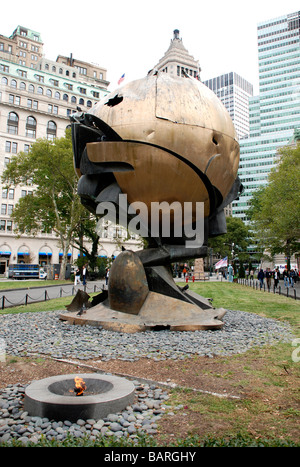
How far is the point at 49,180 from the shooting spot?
34156 mm

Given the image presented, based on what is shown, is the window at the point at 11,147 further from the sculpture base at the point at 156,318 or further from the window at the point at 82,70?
the sculpture base at the point at 156,318

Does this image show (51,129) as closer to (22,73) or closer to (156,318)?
(22,73)

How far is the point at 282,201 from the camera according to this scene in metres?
29.7

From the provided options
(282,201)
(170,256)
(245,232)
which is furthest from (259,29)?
(170,256)

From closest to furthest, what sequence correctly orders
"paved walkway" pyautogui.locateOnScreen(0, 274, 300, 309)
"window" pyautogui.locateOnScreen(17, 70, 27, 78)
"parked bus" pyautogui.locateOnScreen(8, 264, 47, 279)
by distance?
"paved walkway" pyautogui.locateOnScreen(0, 274, 300, 309)
"parked bus" pyautogui.locateOnScreen(8, 264, 47, 279)
"window" pyautogui.locateOnScreen(17, 70, 27, 78)

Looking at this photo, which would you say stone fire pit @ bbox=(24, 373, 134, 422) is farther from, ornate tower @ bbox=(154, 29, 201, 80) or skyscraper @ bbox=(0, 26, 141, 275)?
ornate tower @ bbox=(154, 29, 201, 80)

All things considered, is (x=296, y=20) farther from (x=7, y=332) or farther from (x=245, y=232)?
(x=7, y=332)

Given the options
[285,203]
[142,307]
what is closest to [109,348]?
[142,307]

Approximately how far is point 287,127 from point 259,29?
163 feet

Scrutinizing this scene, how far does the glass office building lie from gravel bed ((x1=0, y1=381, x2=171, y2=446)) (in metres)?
117

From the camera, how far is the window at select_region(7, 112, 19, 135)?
5953cm

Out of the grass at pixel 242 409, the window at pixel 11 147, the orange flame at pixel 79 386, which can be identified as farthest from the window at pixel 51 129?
the orange flame at pixel 79 386

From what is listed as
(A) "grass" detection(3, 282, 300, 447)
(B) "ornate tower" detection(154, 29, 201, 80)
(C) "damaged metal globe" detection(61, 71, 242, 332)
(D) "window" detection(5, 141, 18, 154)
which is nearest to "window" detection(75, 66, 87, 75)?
(D) "window" detection(5, 141, 18, 154)

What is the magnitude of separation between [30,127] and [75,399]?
212 ft
